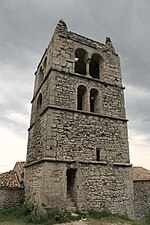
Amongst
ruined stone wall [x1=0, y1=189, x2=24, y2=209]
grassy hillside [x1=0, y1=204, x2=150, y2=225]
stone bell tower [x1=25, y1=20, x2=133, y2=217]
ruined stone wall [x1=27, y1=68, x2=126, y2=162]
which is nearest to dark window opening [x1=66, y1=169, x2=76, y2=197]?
stone bell tower [x1=25, y1=20, x2=133, y2=217]

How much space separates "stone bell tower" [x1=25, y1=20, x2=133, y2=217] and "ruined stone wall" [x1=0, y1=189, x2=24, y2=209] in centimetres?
52

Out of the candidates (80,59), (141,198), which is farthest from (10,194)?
Result: (80,59)

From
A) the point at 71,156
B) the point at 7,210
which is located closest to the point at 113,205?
the point at 71,156

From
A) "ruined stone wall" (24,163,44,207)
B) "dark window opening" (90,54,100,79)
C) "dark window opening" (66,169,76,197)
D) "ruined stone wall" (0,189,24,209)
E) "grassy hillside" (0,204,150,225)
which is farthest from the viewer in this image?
"dark window opening" (90,54,100,79)

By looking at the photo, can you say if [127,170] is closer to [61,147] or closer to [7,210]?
[61,147]

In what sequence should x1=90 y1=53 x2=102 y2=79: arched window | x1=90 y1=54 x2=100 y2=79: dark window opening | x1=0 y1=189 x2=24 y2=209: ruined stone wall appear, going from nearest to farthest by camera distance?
x1=0 y1=189 x2=24 y2=209: ruined stone wall → x1=90 y1=53 x2=102 y2=79: arched window → x1=90 y1=54 x2=100 y2=79: dark window opening

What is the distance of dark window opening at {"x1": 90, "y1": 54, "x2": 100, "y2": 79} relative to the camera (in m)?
11.4

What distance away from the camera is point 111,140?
9016mm

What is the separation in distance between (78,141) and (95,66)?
603cm

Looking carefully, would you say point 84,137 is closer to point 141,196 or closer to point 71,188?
point 71,188

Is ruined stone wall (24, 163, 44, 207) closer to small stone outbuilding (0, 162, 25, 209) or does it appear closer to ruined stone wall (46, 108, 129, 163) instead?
small stone outbuilding (0, 162, 25, 209)

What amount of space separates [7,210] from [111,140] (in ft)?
18.8

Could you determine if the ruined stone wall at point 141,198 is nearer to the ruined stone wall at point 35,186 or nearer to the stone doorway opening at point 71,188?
the stone doorway opening at point 71,188

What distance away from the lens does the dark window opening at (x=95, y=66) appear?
1140 centimetres
